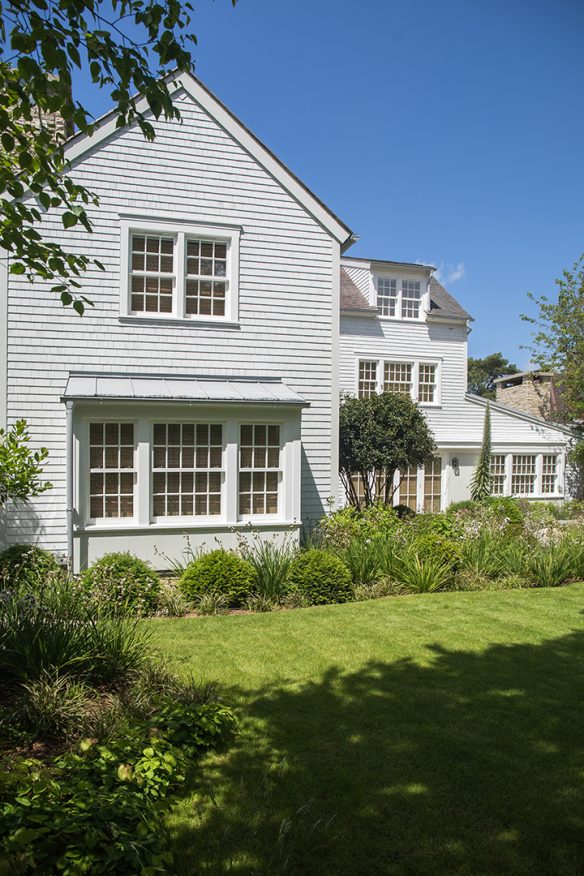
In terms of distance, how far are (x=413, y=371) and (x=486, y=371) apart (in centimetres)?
4294

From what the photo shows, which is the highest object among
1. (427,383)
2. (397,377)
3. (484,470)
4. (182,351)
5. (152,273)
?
(152,273)

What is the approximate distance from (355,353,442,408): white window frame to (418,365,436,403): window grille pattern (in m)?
0.10

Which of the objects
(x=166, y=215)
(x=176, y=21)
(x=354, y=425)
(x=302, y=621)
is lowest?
(x=302, y=621)

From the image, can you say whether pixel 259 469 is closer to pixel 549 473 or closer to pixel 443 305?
pixel 443 305

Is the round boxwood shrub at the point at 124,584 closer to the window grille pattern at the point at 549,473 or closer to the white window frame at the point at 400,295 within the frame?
the white window frame at the point at 400,295

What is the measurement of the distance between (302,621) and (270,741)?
341 centimetres

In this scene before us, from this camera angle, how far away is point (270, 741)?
4.58 meters

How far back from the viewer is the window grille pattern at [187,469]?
10992 mm

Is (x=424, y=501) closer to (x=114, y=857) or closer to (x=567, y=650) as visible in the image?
(x=567, y=650)

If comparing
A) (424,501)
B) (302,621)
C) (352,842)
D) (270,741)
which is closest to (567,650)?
(302,621)

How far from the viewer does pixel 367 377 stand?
21.6 metres

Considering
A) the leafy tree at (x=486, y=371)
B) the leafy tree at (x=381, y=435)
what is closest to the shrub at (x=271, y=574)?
the leafy tree at (x=381, y=435)

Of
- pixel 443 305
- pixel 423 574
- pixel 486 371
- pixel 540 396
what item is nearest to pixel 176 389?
pixel 423 574

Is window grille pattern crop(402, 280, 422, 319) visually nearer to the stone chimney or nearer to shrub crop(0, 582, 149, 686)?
the stone chimney
